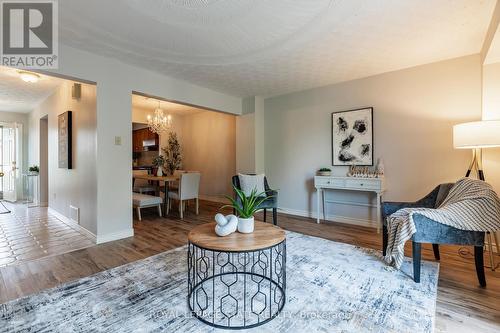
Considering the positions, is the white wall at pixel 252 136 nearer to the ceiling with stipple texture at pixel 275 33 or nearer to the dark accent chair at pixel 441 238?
the ceiling with stipple texture at pixel 275 33

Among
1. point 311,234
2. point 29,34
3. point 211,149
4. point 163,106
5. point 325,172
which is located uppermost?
point 163,106

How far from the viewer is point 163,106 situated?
6.31 metres

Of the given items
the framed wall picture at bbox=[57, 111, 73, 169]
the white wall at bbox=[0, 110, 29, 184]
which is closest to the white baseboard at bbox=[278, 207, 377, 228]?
the framed wall picture at bbox=[57, 111, 73, 169]

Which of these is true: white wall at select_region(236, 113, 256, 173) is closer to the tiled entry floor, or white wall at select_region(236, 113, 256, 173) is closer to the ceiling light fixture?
the tiled entry floor

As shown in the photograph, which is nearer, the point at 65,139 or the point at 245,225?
the point at 245,225

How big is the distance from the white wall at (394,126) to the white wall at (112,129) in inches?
110

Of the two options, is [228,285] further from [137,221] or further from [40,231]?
[40,231]

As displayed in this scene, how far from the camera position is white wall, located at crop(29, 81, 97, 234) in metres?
3.27

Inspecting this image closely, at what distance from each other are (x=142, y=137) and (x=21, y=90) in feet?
10.4

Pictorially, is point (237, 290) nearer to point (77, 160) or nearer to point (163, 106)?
point (77, 160)

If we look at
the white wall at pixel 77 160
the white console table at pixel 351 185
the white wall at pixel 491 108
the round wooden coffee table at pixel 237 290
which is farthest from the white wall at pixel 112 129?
the white wall at pixel 491 108

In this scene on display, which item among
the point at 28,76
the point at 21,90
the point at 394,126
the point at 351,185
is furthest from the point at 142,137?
the point at 394,126

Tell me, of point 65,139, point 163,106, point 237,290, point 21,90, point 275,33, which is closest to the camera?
point 237,290

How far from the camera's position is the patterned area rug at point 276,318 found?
1.55m
